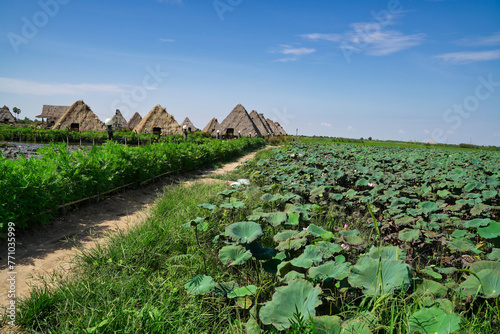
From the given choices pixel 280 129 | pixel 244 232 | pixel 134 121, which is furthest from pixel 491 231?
pixel 280 129

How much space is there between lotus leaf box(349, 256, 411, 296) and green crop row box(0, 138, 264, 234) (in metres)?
4.61

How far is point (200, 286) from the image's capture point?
228 cm

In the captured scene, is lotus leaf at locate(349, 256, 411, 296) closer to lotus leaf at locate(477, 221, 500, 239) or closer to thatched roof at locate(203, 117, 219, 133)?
lotus leaf at locate(477, 221, 500, 239)

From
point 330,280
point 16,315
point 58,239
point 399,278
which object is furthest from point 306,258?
point 58,239

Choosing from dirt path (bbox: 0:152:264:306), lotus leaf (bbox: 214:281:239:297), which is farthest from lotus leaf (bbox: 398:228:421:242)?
dirt path (bbox: 0:152:264:306)

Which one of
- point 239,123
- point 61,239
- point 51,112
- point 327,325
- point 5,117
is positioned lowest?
point 61,239

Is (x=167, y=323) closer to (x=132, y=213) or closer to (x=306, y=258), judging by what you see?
(x=306, y=258)

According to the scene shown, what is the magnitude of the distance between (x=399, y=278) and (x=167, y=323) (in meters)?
1.78

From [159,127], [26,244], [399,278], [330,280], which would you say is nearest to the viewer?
[399,278]

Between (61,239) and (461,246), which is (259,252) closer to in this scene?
(461,246)

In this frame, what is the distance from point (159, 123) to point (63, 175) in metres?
26.3

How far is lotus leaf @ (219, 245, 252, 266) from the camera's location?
2416 mm

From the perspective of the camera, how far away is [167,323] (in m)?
2.25

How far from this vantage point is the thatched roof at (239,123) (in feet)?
115
